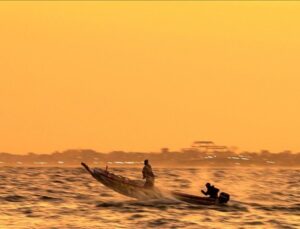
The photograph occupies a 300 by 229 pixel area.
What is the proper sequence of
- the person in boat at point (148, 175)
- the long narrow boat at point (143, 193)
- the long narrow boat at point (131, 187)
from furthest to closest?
the long narrow boat at point (131, 187), the long narrow boat at point (143, 193), the person in boat at point (148, 175)

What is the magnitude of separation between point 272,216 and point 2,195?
19.6 meters

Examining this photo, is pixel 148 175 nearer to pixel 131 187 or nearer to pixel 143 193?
pixel 143 193

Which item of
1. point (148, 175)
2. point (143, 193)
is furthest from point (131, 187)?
point (148, 175)

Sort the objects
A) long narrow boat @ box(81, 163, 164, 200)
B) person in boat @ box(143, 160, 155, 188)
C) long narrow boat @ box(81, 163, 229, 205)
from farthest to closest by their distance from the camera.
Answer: long narrow boat @ box(81, 163, 164, 200)
long narrow boat @ box(81, 163, 229, 205)
person in boat @ box(143, 160, 155, 188)

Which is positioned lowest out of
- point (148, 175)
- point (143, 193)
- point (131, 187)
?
→ point (143, 193)

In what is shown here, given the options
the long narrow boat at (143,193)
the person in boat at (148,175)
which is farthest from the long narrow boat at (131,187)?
the person in boat at (148,175)

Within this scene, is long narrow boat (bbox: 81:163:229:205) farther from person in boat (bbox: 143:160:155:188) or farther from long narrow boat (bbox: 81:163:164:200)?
person in boat (bbox: 143:160:155:188)

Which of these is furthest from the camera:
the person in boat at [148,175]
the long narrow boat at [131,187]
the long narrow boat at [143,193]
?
the long narrow boat at [131,187]

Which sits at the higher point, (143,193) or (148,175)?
(148,175)

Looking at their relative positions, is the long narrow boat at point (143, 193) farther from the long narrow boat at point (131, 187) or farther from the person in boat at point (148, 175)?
the person in boat at point (148, 175)

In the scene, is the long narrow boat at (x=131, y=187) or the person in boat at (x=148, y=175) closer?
the person in boat at (x=148, y=175)

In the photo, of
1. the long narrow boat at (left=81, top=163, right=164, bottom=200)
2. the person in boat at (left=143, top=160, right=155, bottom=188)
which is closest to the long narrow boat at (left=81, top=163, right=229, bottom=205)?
the long narrow boat at (left=81, top=163, right=164, bottom=200)

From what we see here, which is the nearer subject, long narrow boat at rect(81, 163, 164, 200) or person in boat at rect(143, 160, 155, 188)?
person in boat at rect(143, 160, 155, 188)

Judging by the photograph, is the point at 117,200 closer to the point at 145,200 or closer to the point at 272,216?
the point at 145,200
